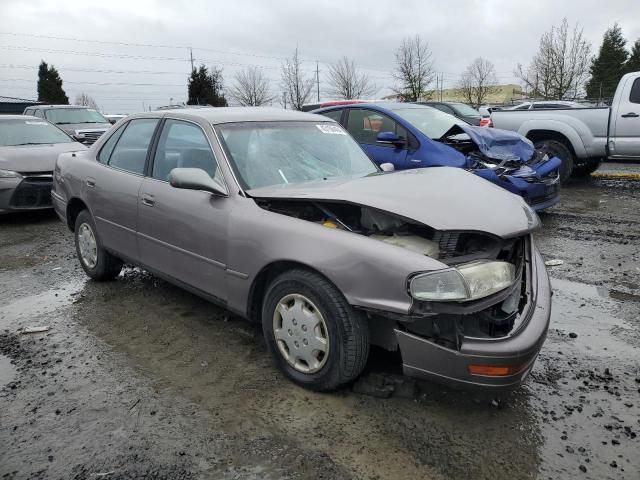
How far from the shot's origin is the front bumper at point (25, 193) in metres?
7.55

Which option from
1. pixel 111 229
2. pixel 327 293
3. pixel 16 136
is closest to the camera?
pixel 327 293

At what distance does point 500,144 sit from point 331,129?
406cm

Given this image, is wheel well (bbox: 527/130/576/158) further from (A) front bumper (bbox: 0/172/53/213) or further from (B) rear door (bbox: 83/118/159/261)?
(A) front bumper (bbox: 0/172/53/213)

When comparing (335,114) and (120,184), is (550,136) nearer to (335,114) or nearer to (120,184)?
(335,114)

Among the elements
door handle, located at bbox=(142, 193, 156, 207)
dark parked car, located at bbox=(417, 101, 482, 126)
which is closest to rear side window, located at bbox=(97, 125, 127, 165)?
door handle, located at bbox=(142, 193, 156, 207)

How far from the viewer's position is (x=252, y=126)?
3832 millimetres

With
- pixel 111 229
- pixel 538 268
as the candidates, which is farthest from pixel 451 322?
pixel 111 229

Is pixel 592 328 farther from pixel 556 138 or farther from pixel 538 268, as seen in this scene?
pixel 556 138

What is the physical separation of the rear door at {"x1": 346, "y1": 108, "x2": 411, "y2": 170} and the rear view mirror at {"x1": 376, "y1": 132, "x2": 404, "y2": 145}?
0.11 m

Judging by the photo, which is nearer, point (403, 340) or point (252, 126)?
point (403, 340)

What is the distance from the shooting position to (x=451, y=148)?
22.5 ft

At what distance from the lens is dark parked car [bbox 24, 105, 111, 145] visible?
1356 centimetres

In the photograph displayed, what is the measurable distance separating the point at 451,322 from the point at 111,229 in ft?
10.3

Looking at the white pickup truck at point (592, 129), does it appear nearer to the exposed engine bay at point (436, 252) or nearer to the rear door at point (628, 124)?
the rear door at point (628, 124)
